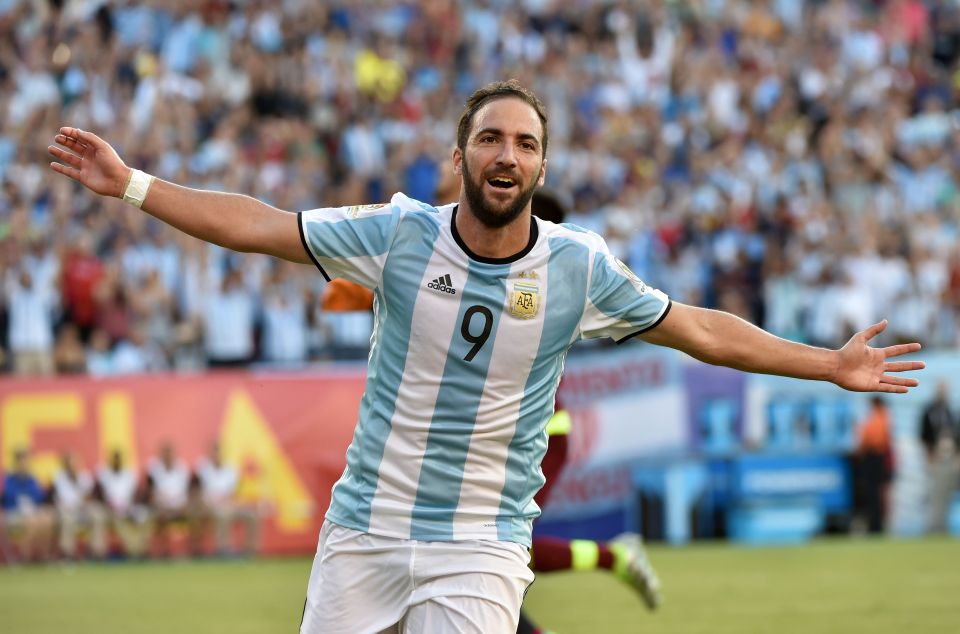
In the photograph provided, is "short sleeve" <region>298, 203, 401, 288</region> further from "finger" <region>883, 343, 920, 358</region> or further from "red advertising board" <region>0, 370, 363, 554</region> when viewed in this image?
"red advertising board" <region>0, 370, 363, 554</region>

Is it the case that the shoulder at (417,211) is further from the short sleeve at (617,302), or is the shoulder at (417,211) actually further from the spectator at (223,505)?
the spectator at (223,505)

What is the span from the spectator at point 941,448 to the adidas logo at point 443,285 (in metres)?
15.2

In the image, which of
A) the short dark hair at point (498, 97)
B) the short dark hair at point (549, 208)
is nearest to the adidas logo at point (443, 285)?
the short dark hair at point (498, 97)

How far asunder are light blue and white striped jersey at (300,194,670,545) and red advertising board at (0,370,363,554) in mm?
12513

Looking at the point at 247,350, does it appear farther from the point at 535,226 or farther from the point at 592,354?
the point at 535,226

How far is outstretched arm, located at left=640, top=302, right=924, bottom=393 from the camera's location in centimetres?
543

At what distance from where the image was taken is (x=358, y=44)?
23.5 metres

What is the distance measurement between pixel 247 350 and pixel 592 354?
13.6ft

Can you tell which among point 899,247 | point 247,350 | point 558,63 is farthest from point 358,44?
point 899,247

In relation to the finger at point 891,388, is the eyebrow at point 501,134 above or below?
above

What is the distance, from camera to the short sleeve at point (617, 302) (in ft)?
17.7

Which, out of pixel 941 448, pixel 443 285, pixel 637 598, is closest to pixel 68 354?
pixel 637 598

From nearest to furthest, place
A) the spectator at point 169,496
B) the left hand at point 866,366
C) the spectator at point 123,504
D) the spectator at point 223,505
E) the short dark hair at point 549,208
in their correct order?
the left hand at point 866,366 → the short dark hair at point 549,208 → the spectator at point 123,504 → the spectator at point 169,496 → the spectator at point 223,505

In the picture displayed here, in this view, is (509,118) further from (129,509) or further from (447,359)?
(129,509)
